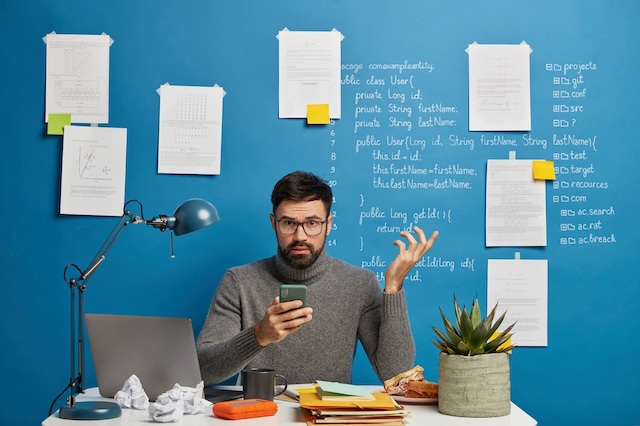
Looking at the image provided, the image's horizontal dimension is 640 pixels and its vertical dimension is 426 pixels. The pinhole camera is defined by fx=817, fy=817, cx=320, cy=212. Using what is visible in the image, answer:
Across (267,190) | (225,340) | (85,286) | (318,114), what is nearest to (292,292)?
(225,340)

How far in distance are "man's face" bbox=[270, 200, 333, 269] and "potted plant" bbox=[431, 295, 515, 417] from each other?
3.06 feet

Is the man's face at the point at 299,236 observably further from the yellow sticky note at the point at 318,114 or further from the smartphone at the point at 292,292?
the smartphone at the point at 292,292

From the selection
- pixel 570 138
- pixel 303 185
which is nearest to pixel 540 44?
pixel 570 138

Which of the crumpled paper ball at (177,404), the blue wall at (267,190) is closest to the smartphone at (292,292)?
the crumpled paper ball at (177,404)

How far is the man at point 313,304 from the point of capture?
2887 millimetres

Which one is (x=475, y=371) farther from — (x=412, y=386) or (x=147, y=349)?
(x=147, y=349)

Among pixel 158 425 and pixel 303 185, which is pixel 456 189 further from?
pixel 158 425

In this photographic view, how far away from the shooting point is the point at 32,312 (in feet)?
11.2

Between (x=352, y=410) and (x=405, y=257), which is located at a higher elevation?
(x=405, y=257)

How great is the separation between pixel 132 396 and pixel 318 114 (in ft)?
5.25

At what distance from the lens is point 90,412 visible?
6.98ft

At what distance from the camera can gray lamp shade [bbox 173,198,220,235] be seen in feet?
7.88

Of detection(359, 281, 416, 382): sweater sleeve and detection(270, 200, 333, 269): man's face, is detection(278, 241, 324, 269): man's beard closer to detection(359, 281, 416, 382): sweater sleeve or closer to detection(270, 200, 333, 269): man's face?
detection(270, 200, 333, 269): man's face

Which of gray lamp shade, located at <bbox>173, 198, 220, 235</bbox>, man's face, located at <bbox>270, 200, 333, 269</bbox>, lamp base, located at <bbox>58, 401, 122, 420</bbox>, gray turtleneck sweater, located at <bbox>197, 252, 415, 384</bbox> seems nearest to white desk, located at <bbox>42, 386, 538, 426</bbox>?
lamp base, located at <bbox>58, 401, 122, 420</bbox>
